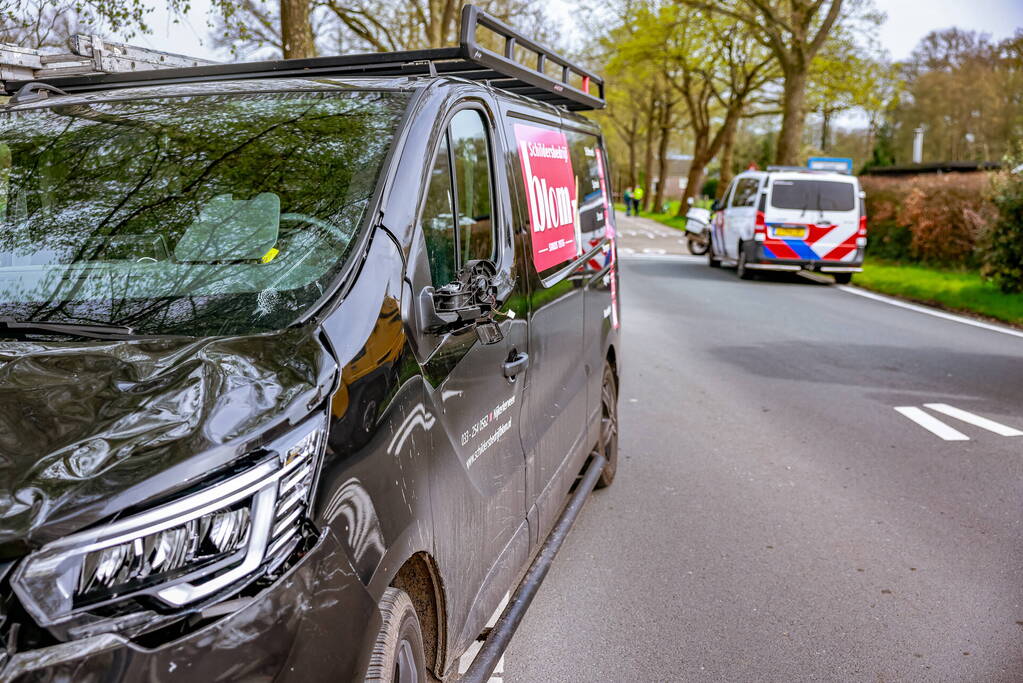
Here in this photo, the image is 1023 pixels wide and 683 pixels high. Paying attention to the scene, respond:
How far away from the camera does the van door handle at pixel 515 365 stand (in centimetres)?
345

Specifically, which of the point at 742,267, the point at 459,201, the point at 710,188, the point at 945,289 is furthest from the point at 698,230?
the point at 710,188

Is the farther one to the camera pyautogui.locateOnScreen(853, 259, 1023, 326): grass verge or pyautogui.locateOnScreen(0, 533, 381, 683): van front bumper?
pyautogui.locateOnScreen(853, 259, 1023, 326): grass verge

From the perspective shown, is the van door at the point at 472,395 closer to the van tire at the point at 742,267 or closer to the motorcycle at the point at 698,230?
the van tire at the point at 742,267

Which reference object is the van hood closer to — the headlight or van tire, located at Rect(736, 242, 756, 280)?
the headlight

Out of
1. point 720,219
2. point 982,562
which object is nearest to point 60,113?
point 982,562

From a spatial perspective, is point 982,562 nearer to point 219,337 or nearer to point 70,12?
point 219,337

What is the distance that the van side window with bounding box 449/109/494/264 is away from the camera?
3.38 meters

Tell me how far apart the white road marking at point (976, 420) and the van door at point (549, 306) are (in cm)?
403

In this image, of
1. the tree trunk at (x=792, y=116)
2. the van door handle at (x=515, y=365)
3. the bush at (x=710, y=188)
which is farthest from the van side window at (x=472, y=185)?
the bush at (x=710, y=188)

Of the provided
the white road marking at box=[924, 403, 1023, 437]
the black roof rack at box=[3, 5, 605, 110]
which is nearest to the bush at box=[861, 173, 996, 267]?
the white road marking at box=[924, 403, 1023, 437]

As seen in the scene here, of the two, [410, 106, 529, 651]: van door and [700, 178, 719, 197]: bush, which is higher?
[410, 106, 529, 651]: van door

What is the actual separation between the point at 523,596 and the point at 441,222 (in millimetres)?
1471

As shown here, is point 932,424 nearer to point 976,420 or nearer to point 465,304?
point 976,420

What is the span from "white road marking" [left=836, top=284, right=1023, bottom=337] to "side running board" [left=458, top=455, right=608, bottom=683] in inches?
388
